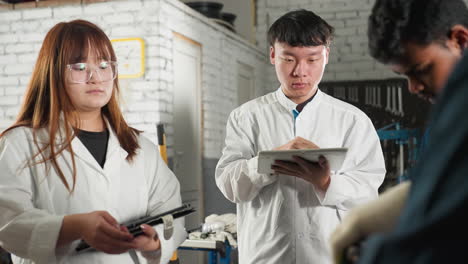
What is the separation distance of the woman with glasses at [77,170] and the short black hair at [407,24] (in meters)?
0.86

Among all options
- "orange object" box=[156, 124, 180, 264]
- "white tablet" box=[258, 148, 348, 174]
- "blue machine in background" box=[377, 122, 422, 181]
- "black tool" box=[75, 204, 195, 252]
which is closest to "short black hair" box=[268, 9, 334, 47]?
"white tablet" box=[258, 148, 348, 174]

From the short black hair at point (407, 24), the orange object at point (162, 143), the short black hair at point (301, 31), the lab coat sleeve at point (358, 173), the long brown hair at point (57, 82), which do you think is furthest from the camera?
the orange object at point (162, 143)

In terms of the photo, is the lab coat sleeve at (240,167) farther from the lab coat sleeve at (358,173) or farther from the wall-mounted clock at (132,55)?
the wall-mounted clock at (132,55)

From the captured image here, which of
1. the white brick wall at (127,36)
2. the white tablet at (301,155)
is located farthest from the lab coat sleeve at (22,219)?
the white brick wall at (127,36)

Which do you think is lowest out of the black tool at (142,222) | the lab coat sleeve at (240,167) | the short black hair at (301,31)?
→ the black tool at (142,222)

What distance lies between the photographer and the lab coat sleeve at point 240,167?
185 centimetres

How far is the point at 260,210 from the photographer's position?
75.9 inches

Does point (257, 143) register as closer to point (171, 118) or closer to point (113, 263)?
point (113, 263)

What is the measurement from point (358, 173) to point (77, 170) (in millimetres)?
979

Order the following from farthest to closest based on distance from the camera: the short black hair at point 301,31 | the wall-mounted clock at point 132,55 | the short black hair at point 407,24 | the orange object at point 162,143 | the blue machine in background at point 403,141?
1. the blue machine in background at point 403,141
2. the wall-mounted clock at point 132,55
3. the orange object at point 162,143
4. the short black hair at point 301,31
5. the short black hair at point 407,24

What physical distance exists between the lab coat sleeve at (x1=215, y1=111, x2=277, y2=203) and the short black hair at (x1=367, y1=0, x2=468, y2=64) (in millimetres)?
991

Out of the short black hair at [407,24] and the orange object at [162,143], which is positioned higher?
the short black hair at [407,24]

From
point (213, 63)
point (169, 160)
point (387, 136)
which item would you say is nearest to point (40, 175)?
point (169, 160)

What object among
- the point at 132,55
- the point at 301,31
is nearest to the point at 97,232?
the point at 301,31
